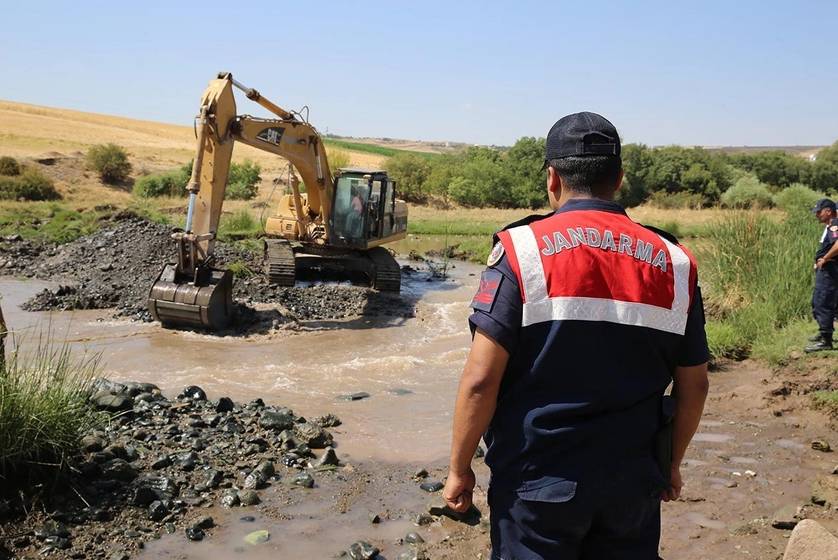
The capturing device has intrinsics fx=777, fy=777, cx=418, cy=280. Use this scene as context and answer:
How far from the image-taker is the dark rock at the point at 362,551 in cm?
486

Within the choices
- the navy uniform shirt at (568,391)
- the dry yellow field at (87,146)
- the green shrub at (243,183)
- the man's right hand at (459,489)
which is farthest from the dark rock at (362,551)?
the green shrub at (243,183)

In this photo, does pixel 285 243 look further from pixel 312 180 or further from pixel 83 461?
pixel 83 461

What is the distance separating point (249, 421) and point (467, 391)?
535 centimetres

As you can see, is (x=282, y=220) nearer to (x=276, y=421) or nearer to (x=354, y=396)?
(x=354, y=396)

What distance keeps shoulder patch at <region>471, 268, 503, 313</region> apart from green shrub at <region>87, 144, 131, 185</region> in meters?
43.2

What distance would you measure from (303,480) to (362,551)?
4.42 ft

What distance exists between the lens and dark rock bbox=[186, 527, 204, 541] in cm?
508

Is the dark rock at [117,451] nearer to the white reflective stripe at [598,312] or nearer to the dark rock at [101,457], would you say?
the dark rock at [101,457]

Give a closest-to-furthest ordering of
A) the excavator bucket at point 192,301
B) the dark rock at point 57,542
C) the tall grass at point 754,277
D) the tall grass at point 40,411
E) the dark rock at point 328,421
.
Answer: the dark rock at point 57,542 → the tall grass at point 40,411 → the dark rock at point 328,421 → the tall grass at point 754,277 → the excavator bucket at point 192,301

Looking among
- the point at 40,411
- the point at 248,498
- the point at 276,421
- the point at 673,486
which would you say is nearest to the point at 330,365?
the point at 276,421

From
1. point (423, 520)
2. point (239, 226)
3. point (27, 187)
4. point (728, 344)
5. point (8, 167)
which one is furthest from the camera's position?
point (8, 167)

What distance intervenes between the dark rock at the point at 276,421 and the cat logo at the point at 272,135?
24.6 ft

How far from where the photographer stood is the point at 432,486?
612 cm

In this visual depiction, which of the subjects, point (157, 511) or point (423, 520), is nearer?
point (157, 511)
